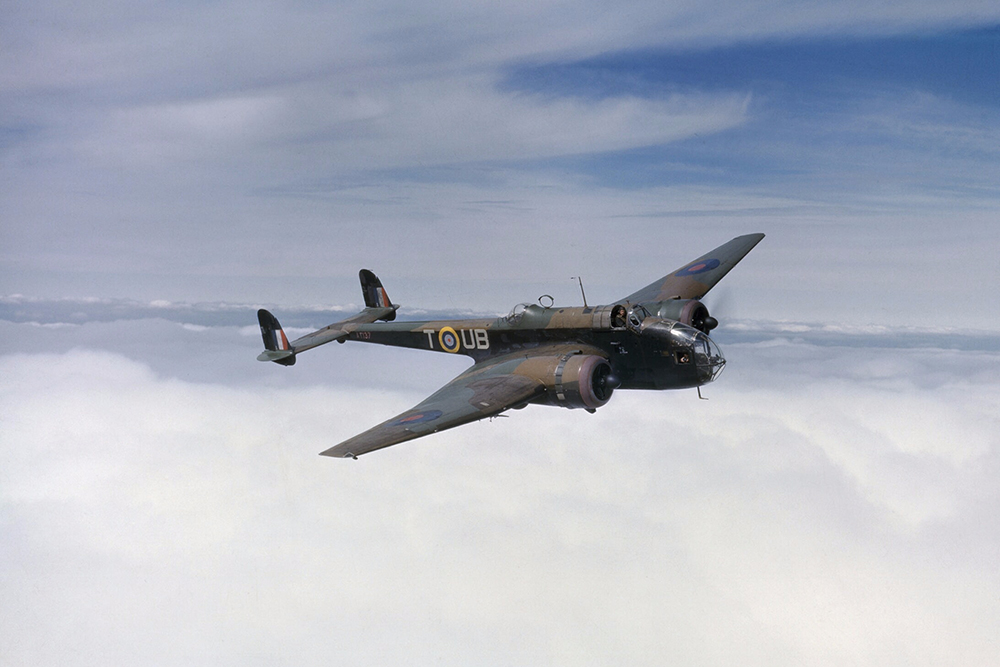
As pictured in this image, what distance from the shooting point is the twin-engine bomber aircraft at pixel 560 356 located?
72.1 feet

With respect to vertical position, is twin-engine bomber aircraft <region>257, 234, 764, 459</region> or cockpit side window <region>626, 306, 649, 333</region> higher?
cockpit side window <region>626, 306, 649, 333</region>

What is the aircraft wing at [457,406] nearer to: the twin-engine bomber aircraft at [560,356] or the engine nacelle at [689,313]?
the twin-engine bomber aircraft at [560,356]

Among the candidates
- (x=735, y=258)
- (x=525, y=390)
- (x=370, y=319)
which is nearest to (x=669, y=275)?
(x=735, y=258)

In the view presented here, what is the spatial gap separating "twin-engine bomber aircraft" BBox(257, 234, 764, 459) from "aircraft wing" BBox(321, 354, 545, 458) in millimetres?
32

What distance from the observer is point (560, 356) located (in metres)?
23.6

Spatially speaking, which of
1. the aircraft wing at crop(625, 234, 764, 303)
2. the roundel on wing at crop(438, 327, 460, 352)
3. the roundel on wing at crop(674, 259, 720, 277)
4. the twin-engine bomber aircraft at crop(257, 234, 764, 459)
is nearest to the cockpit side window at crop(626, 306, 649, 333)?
the twin-engine bomber aircraft at crop(257, 234, 764, 459)

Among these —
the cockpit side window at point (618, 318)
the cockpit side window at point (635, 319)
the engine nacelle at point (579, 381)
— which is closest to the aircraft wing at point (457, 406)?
the engine nacelle at point (579, 381)

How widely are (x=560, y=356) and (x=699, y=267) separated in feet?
38.8

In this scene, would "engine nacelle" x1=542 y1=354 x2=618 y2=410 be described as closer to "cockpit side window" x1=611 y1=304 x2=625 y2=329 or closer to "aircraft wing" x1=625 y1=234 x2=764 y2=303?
"cockpit side window" x1=611 y1=304 x2=625 y2=329

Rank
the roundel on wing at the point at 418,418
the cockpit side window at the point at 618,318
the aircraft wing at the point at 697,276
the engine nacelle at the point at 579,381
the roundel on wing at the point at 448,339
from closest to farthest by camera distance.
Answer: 1. the roundel on wing at the point at 418,418
2. the engine nacelle at the point at 579,381
3. the cockpit side window at the point at 618,318
4. the roundel on wing at the point at 448,339
5. the aircraft wing at the point at 697,276

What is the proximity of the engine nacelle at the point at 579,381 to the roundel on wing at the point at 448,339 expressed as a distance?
6590 mm

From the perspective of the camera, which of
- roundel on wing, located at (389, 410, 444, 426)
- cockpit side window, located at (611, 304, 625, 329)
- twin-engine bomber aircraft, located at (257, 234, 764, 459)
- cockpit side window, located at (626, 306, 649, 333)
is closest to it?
roundel on wing, located at (389, 410, 444, 426)

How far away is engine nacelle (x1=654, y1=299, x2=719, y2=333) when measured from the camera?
25969mm

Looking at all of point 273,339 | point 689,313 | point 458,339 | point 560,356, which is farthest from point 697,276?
point 273,339
